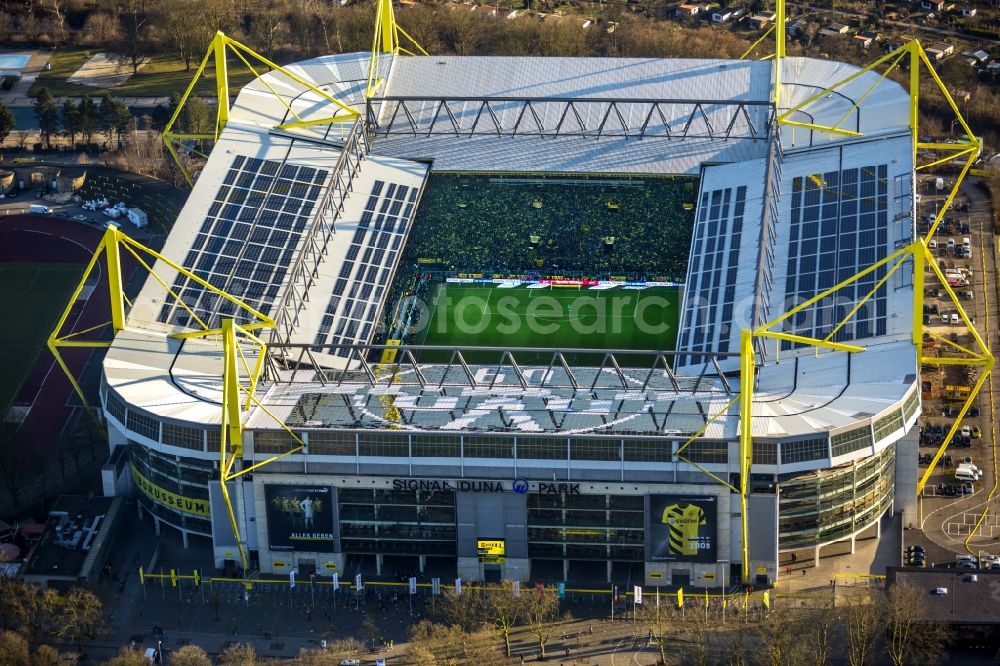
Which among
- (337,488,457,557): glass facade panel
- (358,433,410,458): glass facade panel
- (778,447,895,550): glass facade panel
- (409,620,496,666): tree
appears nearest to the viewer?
(409,620,496,666): tree

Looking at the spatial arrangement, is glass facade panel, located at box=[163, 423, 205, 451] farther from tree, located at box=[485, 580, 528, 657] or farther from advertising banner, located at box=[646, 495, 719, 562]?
advertising banner, located at box=[646, 495, 719, 562]

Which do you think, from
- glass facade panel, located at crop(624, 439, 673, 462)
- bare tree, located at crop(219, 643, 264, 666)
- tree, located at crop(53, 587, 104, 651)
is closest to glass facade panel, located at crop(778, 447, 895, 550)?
glass facade panel, located at crop(624, 439, 673, 462)

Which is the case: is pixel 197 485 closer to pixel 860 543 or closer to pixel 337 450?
pixel 337 450

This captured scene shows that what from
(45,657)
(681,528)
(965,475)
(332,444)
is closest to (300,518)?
(332,444)

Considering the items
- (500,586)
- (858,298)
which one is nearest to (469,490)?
(500,586)

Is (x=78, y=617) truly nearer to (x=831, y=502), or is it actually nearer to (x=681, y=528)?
(x=681, y=528)

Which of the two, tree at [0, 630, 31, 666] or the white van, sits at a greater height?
the white van

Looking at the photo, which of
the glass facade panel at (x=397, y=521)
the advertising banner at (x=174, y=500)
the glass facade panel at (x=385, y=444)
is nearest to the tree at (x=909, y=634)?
the glass facade panel at (x=397, y=521)
